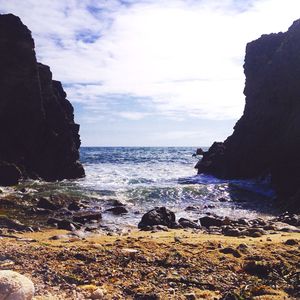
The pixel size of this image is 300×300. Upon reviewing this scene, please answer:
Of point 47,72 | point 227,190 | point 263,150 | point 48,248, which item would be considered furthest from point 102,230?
point 47,72

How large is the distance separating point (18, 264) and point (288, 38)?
135 feet

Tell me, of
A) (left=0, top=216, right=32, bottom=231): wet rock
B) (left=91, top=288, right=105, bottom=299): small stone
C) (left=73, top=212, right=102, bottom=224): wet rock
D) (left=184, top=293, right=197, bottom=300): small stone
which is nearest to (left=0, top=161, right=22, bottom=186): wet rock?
(left=73, top=212, right=102, bottom=224): wet rock

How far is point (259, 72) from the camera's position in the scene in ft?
175

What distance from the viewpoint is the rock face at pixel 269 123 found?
33.9 m

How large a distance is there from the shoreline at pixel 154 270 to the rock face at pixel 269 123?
20414 millimetres

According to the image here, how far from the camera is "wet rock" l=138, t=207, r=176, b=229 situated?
17609 mm

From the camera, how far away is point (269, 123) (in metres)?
45.5

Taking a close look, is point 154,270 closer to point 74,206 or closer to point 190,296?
point 190,296

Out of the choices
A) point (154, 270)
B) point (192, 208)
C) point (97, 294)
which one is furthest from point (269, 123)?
point (97, 294)

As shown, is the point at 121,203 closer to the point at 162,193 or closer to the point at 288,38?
the point at 162,193

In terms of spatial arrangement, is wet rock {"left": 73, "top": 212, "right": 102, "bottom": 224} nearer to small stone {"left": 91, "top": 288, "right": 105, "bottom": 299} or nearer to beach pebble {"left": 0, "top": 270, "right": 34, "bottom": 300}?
small stone {"left": 91, "top": 288, "right": 105, "bottom": 299}

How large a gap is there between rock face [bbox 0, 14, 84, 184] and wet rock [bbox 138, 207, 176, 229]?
27.7 meters

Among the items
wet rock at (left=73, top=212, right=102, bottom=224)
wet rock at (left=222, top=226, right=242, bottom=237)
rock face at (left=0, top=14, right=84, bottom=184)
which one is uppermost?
rock face at (left=0, top=14, right=84, bottom=184)

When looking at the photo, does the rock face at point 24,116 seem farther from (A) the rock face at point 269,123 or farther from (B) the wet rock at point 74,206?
(B) the wet rock at point 74,206
